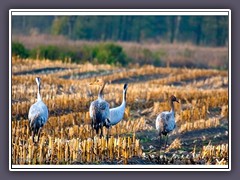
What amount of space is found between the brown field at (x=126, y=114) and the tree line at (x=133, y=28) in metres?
0.39

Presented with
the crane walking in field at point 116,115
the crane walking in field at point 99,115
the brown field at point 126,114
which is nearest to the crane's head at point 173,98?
the brown field at point 126,114

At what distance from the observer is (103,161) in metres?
15.6

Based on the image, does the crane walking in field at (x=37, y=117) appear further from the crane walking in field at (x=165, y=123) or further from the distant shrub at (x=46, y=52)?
the crane walking in field at (x=165, y=123)

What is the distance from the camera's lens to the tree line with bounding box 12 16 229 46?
15.9 m

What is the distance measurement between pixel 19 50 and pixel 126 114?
1556 mm

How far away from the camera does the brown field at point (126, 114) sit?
51.4 ft

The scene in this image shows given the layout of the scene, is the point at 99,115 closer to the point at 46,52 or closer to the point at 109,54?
the point at 109,54

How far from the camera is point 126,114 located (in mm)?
16062

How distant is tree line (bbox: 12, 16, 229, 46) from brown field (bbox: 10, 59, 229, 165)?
39 cm

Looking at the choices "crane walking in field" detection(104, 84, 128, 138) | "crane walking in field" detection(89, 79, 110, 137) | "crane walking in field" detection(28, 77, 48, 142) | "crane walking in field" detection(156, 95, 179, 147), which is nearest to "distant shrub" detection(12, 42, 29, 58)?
"crane walking in field" detection(28, 77, 48, 142)

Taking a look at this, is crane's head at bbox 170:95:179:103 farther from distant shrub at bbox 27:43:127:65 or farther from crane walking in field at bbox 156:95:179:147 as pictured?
distant shrub at bbox 27:43:127:65

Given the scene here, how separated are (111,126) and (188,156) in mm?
1023
